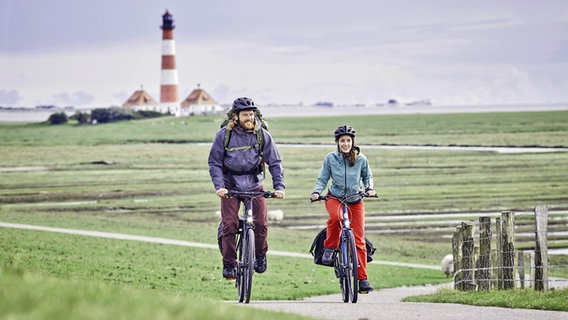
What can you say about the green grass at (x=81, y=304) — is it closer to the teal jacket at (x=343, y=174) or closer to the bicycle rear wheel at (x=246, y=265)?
the bicycle rear wheel at (x=246, y=265)

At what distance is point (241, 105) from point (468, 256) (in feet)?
22.7

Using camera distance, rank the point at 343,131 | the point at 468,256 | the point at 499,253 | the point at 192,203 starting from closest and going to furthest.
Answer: the point at 343,131
the point at 499,253
the point at 468,256
the point at 192,203

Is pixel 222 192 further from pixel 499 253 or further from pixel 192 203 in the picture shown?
pixel 192 203

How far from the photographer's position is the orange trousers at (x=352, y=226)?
15.4 m

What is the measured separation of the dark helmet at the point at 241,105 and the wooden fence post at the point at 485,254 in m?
5.77

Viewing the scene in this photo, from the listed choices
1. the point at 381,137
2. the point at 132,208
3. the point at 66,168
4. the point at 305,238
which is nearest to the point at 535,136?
the point at 381,137

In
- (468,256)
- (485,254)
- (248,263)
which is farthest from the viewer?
(468,256)

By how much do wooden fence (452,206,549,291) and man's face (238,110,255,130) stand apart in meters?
5.17

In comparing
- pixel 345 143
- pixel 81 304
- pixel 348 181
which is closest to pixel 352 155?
pixel 345 143

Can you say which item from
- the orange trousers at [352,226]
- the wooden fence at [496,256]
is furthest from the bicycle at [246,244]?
the wooden fence at [496,256]

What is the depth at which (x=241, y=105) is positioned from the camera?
14164mm

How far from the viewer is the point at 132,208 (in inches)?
1890

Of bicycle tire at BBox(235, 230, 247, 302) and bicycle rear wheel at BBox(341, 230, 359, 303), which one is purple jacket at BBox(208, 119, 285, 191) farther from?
bicycle rear wheel at BBox(341, 230, 359, 303)

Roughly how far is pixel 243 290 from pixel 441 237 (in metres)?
24.0
